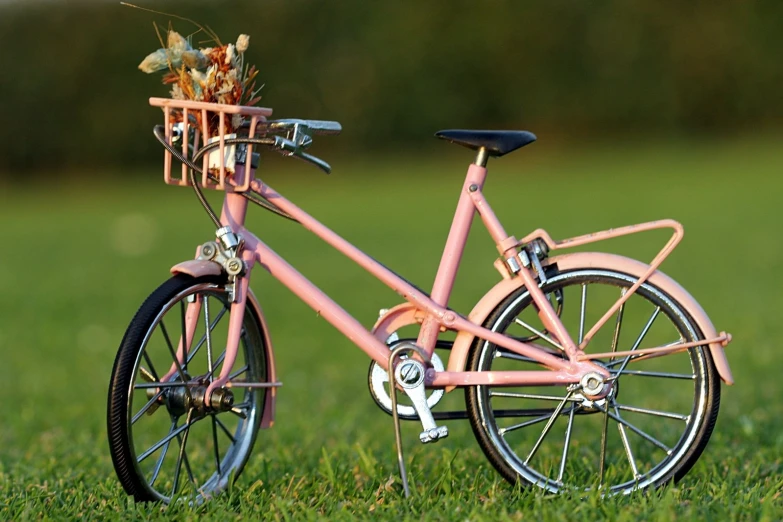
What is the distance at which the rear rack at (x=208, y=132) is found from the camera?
3.42 metres

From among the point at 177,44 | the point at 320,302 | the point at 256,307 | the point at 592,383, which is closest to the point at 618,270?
the point at 592,383

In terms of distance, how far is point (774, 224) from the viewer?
15.2 meters

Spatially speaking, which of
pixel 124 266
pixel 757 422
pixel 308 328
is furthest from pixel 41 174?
pixel 757 422

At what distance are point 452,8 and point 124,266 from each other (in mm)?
16076

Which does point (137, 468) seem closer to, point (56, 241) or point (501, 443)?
point (501, 443)

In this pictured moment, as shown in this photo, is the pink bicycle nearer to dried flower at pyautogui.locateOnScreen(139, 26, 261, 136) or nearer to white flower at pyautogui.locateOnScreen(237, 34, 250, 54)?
dried flower at pyautogui.locateOnScreen(139, 26, 261, 136)

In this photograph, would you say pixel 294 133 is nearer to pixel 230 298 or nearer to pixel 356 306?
pixel 230 298

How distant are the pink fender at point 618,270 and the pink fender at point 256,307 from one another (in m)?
0.67

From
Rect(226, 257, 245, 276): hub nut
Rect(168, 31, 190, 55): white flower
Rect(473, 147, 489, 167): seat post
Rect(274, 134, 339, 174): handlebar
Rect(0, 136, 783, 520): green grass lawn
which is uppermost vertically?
Rect(168, 31, 190, 55): white flower

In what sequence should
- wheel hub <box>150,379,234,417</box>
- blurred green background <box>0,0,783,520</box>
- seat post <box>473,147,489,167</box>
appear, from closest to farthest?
1. wheel hub <box>150,379,234,417</box>
2. seat post <box>473,147,489,167</box>
3. blurred green background <box>0,0,783,520</box>

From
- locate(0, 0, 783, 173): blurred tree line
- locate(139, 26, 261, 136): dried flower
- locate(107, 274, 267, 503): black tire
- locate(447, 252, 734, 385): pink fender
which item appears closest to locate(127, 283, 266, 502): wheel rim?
locate(107, 274, 267, 503): black tire

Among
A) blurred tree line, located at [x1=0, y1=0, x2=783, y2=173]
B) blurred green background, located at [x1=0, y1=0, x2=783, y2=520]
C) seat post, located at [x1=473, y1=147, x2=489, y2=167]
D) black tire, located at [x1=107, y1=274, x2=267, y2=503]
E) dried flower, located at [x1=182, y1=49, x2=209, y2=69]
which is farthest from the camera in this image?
blurred tree line, located at [x1=0, y1=0, x2=783, y2=173]

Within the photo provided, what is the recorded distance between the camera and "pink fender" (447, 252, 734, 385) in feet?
11.6

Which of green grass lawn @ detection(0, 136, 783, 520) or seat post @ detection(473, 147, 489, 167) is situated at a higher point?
seat post @ detection(473, 147, 489, 167)
